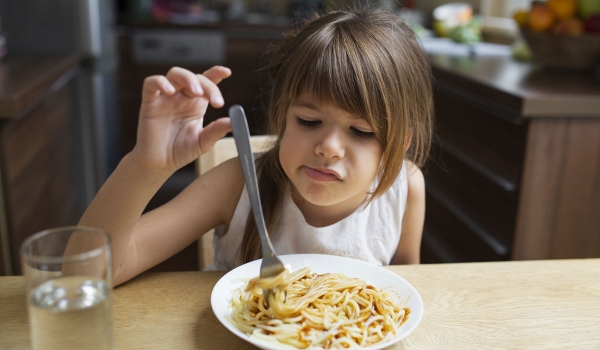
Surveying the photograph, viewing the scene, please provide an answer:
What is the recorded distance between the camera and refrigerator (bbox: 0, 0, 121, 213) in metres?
2.45

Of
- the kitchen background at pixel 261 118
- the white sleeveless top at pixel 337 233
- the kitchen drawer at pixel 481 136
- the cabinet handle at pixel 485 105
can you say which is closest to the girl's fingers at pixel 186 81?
the white sleeveless top at pixel 337 233

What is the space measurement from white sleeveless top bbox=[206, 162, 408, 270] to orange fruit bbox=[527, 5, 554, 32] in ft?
4.72

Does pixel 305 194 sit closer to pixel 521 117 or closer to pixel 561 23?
pixel 521 117

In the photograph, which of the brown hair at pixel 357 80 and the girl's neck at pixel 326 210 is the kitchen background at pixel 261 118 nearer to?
the brown hair at pixel 357 80

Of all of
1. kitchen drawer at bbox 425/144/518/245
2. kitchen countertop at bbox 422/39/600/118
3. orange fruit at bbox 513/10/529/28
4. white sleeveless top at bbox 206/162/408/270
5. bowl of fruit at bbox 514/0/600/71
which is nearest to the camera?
white sleeveless top at bbox 206/162/408/270

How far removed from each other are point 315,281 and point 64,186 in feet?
6.17

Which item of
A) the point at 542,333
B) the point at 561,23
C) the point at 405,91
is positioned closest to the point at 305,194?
the point at 405,91

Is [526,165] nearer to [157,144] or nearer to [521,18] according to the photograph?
[521,18]

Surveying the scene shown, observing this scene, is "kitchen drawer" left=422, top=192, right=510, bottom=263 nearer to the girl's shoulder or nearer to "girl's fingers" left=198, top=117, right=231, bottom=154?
the girl's shoulder

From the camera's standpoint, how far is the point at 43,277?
1.76ft

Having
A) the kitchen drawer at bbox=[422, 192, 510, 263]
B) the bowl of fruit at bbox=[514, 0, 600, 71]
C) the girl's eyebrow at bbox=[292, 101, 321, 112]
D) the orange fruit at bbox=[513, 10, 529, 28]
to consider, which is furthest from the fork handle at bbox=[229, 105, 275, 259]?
the orange fruit at bbox=[513, 10, 529, 28]

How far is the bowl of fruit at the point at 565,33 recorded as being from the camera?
7.18 feet

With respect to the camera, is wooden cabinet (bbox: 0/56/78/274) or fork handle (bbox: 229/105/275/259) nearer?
fork handle (bbox: 229/105/275/259)

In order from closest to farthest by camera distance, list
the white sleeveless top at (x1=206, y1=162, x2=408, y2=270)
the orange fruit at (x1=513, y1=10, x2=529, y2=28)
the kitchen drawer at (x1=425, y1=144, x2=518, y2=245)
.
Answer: the white sleeveless top at (x1=206, y1=162, x2=408, y2=270) → the kitchen drawer at (x1=425, y1=144, x2=518, y2=245) → the orange fruit at (x1=513, y1=10, x2=529, y2=28)
